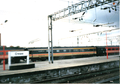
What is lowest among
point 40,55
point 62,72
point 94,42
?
point 62,72

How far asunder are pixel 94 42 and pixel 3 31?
118 feet

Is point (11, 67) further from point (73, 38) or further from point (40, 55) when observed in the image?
point (73, 38)

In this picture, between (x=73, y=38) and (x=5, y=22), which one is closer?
(x=5, y=22)

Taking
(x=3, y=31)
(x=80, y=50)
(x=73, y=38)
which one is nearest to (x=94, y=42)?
(x=73, y=38)

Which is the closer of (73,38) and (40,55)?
(40,55)

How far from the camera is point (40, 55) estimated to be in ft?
55.8

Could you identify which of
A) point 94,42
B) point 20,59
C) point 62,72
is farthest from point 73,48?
point 94,42

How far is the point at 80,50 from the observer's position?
69.4ft

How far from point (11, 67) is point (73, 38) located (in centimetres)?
3308

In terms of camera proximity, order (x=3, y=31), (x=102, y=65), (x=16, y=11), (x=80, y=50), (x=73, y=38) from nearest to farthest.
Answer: (x=102, y=65) < (x=16, y=11) < (x=80, y=50) < (x=3, y=31) < (x=73, y=38)

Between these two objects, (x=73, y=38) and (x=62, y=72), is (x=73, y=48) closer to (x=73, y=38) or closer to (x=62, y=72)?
(x=62, y=72)

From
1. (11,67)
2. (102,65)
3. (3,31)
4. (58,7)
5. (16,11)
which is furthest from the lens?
(3,31)

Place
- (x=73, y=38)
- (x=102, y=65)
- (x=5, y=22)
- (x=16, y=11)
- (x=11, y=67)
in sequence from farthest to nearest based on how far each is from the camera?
(x=73, y=38)
(x=5, y=22)
(x=16, y=11)
(x=102, y=65)
(x=11, y=67)

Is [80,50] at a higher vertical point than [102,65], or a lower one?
higher
